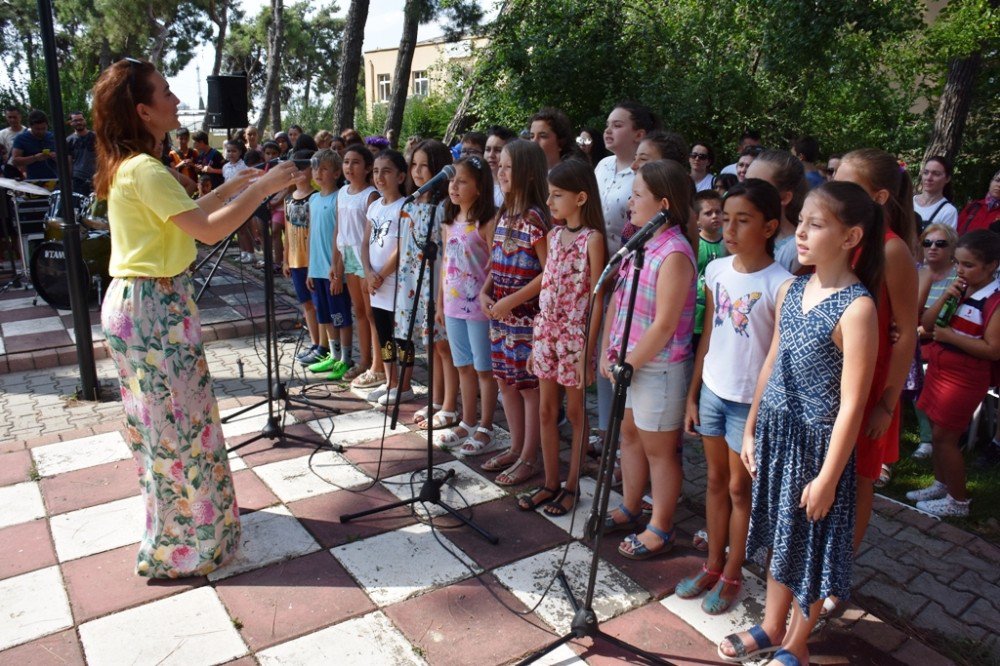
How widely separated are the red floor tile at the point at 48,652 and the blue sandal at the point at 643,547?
2086 millimetres

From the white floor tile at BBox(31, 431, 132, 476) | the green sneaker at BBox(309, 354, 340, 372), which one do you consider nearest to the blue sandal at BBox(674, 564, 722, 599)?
the white floor tile at BBox(31, 431, 132, 476)

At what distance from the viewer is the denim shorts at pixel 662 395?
3006 millimetres

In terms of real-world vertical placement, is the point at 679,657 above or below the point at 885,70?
below

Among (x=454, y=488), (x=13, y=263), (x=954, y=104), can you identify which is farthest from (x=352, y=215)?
(x=954, y=104)

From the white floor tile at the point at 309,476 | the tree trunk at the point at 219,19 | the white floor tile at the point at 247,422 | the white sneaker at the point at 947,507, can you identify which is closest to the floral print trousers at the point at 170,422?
the white floor tile at the point at 309,476

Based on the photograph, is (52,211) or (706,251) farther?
(52,211)

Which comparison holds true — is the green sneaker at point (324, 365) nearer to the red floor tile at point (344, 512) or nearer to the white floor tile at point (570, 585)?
the red floor tile at point (344, 512)

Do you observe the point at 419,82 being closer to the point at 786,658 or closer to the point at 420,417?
the point at 420,417

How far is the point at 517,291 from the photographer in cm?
371

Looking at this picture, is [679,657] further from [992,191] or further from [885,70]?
[885,70]

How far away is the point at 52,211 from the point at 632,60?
686 cm

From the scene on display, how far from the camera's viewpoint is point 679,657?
259 cm

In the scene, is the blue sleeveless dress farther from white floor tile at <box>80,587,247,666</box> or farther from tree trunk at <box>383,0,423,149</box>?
tree trunk at <box>383,0,423,149</box>

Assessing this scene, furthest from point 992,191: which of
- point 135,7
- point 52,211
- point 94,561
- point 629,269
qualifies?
point 135,7
